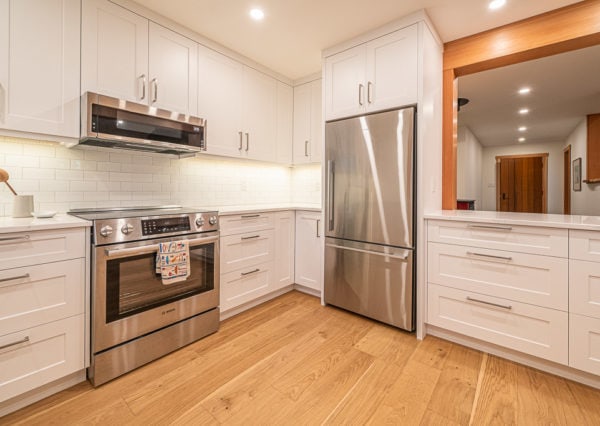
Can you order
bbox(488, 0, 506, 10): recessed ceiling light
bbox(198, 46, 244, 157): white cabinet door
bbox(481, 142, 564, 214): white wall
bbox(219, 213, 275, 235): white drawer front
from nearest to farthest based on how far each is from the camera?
bbox(488, 0, 506, 10): recessed ceiling light
bbox(219, 213, 275, 235): white drawer front
bbox(198, 46, 244, 157): white cabinet door
bbox(481, 142, 564, 214): white wall

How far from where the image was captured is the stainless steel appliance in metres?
1.62

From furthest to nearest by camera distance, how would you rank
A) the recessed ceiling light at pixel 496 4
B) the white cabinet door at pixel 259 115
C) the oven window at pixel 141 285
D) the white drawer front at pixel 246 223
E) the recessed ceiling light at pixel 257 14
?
the white cabinet door at pixel 259 115 < the white drawer front at pixel 246 223 < the recessed ceiling light at pixel 257 14 < the recessed ceiling light at pixel 496 4 < the oven window at pixel 141 285

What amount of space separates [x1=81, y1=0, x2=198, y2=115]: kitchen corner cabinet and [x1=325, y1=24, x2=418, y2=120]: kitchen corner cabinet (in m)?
1.24

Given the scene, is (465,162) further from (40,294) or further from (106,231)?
(40,294)

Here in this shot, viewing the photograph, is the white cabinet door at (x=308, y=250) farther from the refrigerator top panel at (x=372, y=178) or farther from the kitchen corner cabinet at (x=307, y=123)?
the kitchen corner cabinet at (x=307, y=123)

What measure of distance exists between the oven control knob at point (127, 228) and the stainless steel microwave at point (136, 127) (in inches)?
23.1

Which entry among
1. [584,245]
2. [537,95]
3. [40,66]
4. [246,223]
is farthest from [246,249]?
A: [537,95]

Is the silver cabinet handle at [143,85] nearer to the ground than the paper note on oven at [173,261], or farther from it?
farther from it

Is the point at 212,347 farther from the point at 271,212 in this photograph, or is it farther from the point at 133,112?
the point at 133,112

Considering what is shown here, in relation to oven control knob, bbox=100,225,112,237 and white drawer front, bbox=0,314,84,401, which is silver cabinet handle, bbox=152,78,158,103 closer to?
oven control knob, bbox=100,225,112,237

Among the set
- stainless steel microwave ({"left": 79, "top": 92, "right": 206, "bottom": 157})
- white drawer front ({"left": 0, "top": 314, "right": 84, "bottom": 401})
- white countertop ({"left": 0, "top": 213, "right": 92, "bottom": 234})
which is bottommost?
white drawer front ({"left": 0, "top": 314, "right": 84, "bottom": 401})

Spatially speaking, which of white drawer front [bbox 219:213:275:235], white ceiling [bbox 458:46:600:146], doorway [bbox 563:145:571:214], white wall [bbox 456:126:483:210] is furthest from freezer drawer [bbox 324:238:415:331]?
doorway [bbox 563:145:571:214]

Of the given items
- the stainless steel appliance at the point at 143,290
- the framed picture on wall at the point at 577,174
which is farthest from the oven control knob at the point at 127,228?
the framed picture on wall at the point at 577,174

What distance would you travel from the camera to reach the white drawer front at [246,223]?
2371 mm
